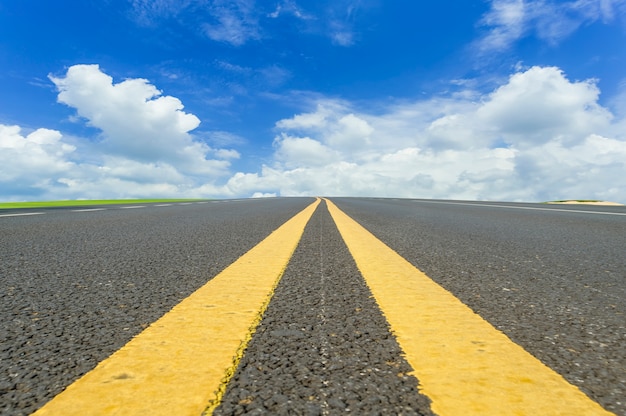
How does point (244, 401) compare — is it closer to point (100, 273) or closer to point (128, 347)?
point (128, 347)

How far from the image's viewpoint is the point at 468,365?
2.91 ft

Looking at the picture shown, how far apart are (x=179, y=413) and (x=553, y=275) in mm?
2047

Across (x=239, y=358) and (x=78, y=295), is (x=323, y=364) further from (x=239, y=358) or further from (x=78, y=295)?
(x=78, y=295)

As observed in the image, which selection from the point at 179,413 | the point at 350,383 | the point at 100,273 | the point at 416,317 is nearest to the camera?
the point at 179,413

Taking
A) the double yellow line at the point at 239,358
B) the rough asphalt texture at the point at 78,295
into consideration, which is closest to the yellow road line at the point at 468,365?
the double yellow line at the point at 239,358

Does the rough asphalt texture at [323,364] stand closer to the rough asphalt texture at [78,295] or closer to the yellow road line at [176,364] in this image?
the yellow road line at [176,364]

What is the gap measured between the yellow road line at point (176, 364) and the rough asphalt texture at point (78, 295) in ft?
0.19

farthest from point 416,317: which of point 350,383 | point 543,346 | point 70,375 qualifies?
point 70,375

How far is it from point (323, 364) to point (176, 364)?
1.14ft

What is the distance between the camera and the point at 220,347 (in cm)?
96

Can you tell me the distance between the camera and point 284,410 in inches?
28.0

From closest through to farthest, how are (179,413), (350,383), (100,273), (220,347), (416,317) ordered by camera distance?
(179,413) < (350,383) < (220,347) < (416,317) < (100,273)

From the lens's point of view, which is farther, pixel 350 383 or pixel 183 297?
pixel 183 297

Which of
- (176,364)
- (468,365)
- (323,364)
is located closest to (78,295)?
(176,364)
